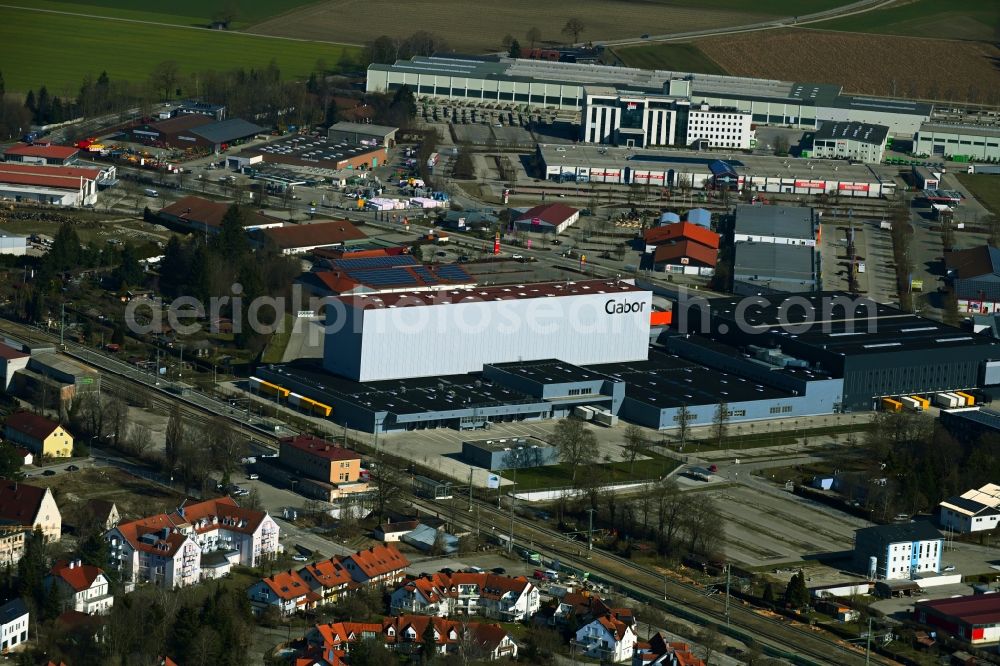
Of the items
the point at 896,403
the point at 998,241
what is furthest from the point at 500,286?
the point at 998,241

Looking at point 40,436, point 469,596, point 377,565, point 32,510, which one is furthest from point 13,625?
point 40,436

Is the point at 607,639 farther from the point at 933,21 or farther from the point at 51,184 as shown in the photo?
the point at 933,21

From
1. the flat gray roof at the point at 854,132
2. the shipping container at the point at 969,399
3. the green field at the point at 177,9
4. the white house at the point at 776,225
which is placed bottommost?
the shipping container at the point at 969,399

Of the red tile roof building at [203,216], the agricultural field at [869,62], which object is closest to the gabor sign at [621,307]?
the red tile roof building at [203,216]

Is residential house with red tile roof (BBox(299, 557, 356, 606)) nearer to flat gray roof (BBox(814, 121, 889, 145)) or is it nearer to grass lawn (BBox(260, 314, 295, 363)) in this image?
grass lawn (BBox(260, 314, 295, 363))

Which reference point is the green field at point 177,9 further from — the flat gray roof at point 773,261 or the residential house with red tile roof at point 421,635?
the residential house with red tile roof at point 421,635

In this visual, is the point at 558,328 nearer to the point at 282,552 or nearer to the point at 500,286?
the point at 500,286
